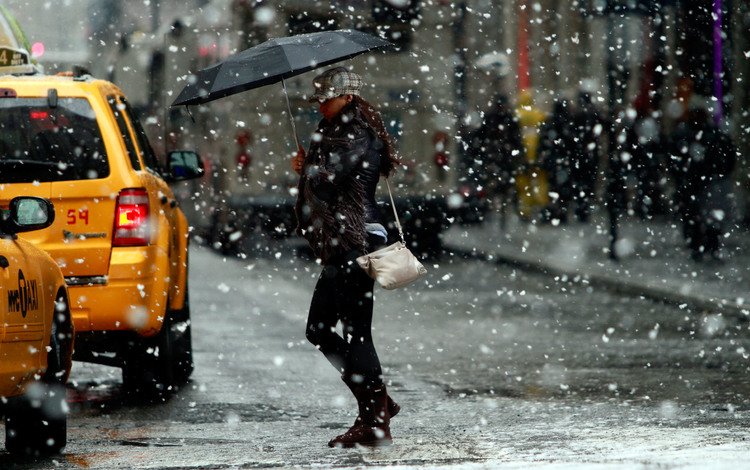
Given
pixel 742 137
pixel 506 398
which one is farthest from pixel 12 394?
pixel 742 137

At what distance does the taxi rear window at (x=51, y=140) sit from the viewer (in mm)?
8750

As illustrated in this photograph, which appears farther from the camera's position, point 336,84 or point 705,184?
point 705,184

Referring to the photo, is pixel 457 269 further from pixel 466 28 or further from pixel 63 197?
pixel 63 197

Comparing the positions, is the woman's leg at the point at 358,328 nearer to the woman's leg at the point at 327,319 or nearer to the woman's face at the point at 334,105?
the woman's leg at the point at 327,319

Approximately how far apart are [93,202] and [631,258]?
40.4ft

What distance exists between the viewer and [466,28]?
22656mm

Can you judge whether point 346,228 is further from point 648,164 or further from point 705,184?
point 648,164

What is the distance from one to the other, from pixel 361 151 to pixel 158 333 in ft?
8.14

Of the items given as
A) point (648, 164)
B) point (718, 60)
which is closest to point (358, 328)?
point (718, 60)

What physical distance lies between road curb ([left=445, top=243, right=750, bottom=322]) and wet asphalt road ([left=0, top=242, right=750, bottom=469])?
0.19 m

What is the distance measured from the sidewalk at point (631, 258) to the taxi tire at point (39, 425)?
8.01m

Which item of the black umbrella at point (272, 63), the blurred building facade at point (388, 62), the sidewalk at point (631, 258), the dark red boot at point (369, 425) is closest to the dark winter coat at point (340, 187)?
the black umbrella at point (272, 63)

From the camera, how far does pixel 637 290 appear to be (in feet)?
54.2

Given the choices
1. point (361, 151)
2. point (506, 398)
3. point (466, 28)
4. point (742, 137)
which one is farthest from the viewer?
point (742, 137)
